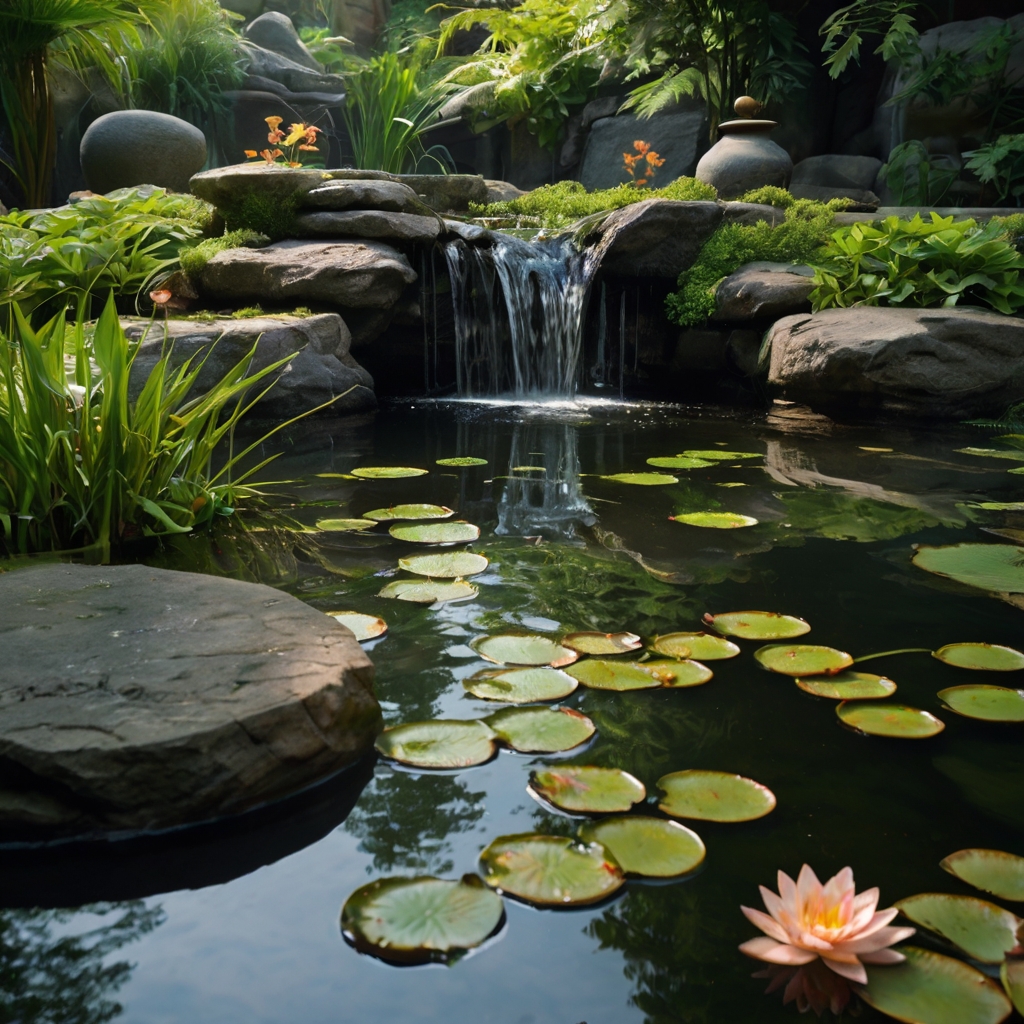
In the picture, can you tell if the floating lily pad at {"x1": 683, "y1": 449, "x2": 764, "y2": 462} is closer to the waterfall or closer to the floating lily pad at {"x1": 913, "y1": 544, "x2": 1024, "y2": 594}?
the floating lily pad at {"x1": 913, "y1": 544, "x2": 1024, "y2": 594}

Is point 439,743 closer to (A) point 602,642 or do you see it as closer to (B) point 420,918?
(B) point 420,918

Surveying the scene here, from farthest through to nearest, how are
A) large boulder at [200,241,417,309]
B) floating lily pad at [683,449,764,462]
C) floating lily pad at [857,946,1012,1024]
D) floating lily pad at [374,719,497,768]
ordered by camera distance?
1. large boulder at [200,241,417,309]
2. floating lily pad at [683,449,764,462]
3. floating lily pad at [374,719,497,768]
4. floating lily pad at [857,946,1012,1024]

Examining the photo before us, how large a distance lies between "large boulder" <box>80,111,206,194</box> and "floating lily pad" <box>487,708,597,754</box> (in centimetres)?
820

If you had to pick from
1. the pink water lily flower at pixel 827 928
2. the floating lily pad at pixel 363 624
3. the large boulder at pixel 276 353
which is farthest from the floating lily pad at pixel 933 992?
the large boulder at pixel 276 353

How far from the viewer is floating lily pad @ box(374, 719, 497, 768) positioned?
1465 mm

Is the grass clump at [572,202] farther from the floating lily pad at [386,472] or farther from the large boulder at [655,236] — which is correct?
the floating lily pad at [386,472]

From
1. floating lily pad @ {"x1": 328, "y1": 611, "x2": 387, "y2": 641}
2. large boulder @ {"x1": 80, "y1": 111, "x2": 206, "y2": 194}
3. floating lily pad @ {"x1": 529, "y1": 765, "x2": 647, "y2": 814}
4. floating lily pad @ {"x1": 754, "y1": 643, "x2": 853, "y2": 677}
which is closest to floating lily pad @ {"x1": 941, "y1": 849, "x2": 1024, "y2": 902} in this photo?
floating lily pad @ {"x1": 529, "y1": 765, "x2": 647, "y2": 814}

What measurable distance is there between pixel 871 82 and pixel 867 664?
35.2ft

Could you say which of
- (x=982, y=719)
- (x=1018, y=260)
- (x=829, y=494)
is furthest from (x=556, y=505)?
(x=1018, y=260)

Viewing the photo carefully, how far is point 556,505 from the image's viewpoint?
10.4ft

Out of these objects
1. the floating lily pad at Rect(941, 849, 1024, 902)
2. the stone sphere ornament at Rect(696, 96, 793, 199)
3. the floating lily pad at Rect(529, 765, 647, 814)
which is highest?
the stone sphere ornament at Rect(696, 96, 793, 199)

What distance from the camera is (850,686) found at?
5.68ft

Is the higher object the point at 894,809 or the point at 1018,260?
the point at 1018,260

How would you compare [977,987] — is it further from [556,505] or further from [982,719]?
[556,505]
